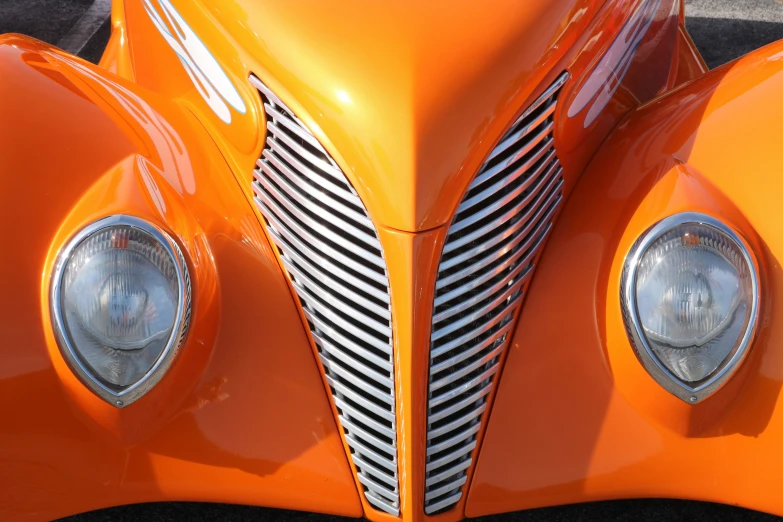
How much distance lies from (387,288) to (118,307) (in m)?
0.56

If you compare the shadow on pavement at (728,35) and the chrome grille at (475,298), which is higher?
the shadow on pavement at (728,35)

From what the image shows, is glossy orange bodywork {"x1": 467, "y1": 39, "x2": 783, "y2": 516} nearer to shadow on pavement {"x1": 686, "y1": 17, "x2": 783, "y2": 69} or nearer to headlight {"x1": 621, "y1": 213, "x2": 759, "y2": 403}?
headlight {"x1": 621, "y1": 213, "x2": 759, "y2": 403}

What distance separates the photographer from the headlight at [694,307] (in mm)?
1822

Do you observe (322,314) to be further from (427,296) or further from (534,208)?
(534,208)

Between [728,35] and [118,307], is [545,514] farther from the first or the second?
[728,35]

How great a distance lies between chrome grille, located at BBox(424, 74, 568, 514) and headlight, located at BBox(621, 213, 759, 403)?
302mm

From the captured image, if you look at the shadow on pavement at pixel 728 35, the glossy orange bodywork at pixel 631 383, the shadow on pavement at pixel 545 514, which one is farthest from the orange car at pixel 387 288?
the shadow on pavement at pixel 728 35

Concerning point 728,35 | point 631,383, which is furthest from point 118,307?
point 728,35

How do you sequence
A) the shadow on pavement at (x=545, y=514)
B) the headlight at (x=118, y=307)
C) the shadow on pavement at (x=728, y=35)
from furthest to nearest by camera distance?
the shadow on pavement at (x=728, y=35), the shadow on pavement at (x=545, y=514), the headlight at (x=118, y=307)

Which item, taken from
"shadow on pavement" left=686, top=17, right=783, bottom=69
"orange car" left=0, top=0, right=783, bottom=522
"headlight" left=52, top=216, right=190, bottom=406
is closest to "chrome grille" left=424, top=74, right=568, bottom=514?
"orange car" left=0, top=0, right=783, bottom=522

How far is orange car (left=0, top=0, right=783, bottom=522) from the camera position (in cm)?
181

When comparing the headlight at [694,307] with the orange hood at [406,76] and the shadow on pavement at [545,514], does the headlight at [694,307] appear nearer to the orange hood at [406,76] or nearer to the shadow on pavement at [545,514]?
the orange hood at [406,76]

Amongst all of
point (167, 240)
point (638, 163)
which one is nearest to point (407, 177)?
point (167, 240)

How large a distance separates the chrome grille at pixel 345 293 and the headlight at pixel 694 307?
0.55 metres
